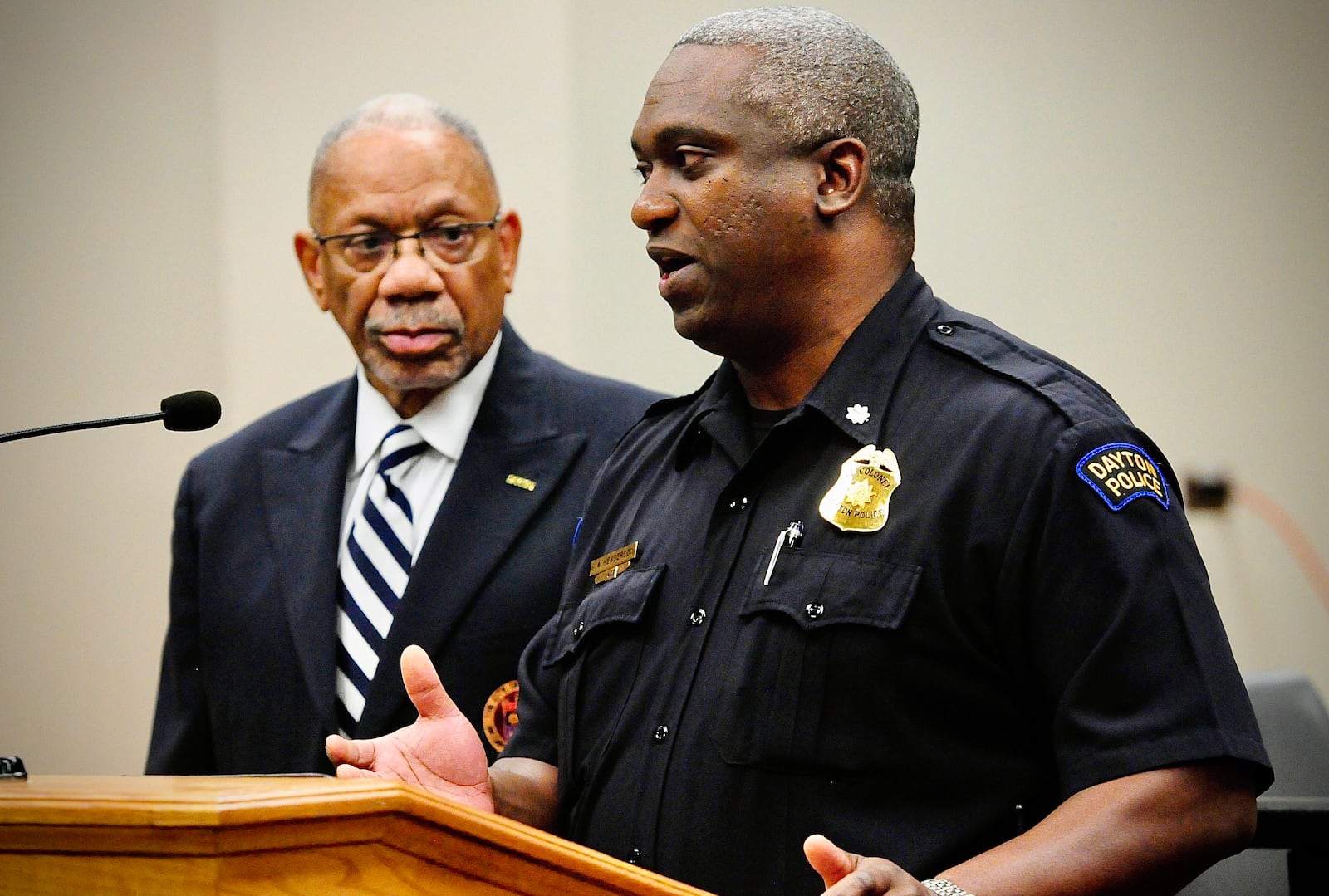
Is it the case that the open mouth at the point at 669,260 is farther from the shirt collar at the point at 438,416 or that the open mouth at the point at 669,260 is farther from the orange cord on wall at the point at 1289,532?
the orange cord on wall at the point at 1289,532

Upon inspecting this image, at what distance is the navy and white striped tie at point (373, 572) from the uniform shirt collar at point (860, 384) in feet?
2.57

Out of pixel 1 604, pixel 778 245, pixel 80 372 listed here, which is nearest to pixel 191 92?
pixel 80 372

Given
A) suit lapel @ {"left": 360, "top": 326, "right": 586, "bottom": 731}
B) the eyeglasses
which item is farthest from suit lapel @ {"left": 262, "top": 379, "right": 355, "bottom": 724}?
the eyeglasses

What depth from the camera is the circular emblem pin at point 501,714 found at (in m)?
2.34

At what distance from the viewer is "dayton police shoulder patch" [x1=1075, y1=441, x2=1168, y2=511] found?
1.50 m

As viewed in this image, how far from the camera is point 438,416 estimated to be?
8.58ft

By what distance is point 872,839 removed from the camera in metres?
1.52

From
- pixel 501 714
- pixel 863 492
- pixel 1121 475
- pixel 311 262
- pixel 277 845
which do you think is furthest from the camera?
pixel 311 262

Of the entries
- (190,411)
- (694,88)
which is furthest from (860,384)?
(190,411)

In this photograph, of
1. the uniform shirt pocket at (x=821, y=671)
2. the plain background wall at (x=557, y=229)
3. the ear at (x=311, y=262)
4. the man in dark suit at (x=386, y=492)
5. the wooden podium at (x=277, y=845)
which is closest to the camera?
the wooden podium at (x=277, y=845)

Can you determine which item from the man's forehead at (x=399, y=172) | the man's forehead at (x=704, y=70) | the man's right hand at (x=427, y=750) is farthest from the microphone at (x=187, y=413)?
the man's forehead at (x=399, y=172)

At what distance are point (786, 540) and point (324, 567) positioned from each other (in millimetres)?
1069

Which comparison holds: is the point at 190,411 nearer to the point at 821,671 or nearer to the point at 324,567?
the point at 821,671

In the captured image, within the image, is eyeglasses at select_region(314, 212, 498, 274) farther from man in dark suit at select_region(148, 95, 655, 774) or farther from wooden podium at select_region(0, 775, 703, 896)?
wooden podium at select_region(0, 775, 703, 896)
